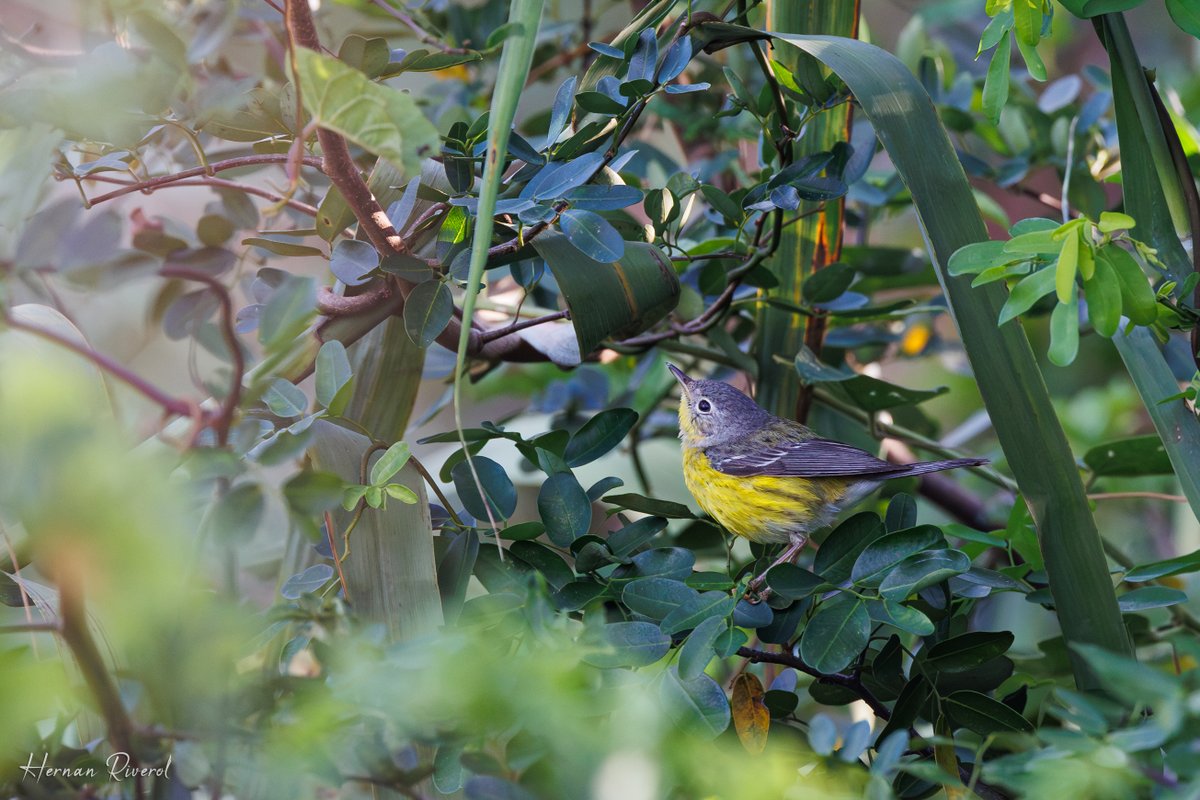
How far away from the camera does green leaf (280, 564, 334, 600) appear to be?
769mm

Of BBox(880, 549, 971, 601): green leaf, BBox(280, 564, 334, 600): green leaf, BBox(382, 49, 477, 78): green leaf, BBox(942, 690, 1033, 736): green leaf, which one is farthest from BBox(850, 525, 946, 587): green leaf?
BBox(382, 49, 477, 78): green leaf

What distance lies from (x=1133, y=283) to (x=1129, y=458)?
55 centimetres

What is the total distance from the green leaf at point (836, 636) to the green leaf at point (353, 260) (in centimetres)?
49

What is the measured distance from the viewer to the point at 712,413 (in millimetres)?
1596

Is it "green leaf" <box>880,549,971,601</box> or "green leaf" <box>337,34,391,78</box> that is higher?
"green leaf" <box>337,34,391,78</box>

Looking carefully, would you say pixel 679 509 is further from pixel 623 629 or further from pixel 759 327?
pixel 759 327

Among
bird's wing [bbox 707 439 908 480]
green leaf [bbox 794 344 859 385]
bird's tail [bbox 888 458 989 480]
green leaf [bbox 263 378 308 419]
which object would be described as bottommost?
bird's wing [bbox 707 439 908 480]

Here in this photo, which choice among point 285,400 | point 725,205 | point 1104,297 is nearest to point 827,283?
point 725,205

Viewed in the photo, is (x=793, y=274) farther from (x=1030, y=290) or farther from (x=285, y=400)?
(x=285, y=400)

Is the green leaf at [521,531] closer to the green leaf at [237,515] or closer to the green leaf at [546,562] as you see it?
the green leaf at [546,562]

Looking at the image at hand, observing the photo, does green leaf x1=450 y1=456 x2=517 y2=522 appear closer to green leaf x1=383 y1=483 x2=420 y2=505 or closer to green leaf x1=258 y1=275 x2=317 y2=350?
green leaf x1=383 y1=483 x2=420 y2=505

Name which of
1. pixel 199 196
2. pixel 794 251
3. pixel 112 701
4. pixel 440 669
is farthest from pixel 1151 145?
pixel 199 196

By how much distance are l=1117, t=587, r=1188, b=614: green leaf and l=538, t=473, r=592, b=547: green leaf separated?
48cm

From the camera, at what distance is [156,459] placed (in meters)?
0.49
